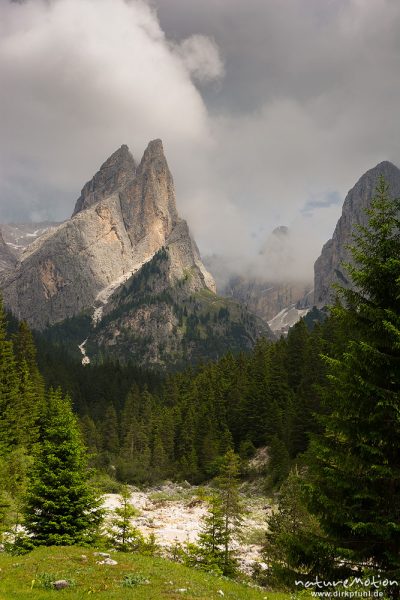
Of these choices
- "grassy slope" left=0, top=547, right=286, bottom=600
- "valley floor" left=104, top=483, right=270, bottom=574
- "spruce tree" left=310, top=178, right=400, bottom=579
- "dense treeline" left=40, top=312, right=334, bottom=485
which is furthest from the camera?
"dense treeline" left=40, top=312, right=334, bottom=485

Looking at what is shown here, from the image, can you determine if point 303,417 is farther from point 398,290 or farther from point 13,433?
point 398,290

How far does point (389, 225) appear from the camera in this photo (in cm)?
1322

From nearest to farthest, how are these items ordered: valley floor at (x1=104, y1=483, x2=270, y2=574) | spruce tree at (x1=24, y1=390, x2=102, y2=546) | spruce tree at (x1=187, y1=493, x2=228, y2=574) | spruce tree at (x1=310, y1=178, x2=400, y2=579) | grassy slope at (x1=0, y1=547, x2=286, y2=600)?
spruce tree at (x1=310, y1=178, x2=400, y2=579), grassy slope at (x1=0, y1=547, x2=286, y2=600), spruce tree at (x1=187, y1=493, x2=228, y2=574), spruce tree at (x1=24, y1=390, x2=102, y2=546), valley floor at (x1=104, y1=483, x2=270, y2=574)

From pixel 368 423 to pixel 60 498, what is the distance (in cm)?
1568

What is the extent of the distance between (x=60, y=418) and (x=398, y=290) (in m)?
18.0

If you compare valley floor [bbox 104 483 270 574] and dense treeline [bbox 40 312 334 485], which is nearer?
valley floor [bbox 104 483 270 574]

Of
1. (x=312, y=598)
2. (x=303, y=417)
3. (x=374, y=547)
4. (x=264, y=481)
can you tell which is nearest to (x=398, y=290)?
(x=374, y=547)

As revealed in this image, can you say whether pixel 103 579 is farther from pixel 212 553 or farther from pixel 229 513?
pixel 229 513

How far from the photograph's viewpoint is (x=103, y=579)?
49.3 feet

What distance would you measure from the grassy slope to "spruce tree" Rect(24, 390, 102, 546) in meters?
1.72

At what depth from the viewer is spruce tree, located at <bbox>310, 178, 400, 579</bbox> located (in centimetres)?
1126

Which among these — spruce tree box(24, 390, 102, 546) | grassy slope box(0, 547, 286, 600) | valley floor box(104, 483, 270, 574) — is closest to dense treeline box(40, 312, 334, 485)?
valley floor box(104, 483, 270, 574)

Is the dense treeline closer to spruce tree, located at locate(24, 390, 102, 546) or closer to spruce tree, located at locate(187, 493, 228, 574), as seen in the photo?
spruce tree, located at locate(187, 493, 228, 574)

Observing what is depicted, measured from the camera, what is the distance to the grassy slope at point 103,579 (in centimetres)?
1323
